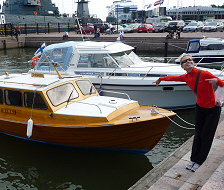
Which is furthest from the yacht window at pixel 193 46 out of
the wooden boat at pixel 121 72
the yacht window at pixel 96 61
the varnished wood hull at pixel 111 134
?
the varnished wood hull at pixel 111 134

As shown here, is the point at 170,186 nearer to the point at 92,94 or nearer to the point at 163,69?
the point at 92,94

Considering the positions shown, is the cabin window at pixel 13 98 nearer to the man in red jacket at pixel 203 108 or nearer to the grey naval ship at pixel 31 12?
the man in red jacket at pixel 203 108

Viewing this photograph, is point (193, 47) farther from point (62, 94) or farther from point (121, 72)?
point (62, 94)

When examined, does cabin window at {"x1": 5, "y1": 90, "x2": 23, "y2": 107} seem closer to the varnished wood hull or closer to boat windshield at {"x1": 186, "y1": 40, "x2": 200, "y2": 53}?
the varnished wood hull

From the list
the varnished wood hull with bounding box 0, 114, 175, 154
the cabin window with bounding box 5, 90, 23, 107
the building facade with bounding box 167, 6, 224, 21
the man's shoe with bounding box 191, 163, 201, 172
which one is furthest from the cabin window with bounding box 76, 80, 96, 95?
the building facade with bounding box 167, 6, 224, 21

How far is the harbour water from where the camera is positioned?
6.79 meters

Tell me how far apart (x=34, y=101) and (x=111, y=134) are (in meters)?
2.34

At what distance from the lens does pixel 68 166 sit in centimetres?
749

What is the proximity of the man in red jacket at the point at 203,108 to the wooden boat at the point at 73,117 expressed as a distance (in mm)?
1812

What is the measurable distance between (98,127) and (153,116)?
138 cm

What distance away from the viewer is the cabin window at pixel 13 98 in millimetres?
8000

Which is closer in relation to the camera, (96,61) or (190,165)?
(190,165)

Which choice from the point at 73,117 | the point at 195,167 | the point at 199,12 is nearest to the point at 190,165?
the point at 195,167

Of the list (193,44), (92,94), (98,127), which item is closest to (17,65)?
(193,44)
